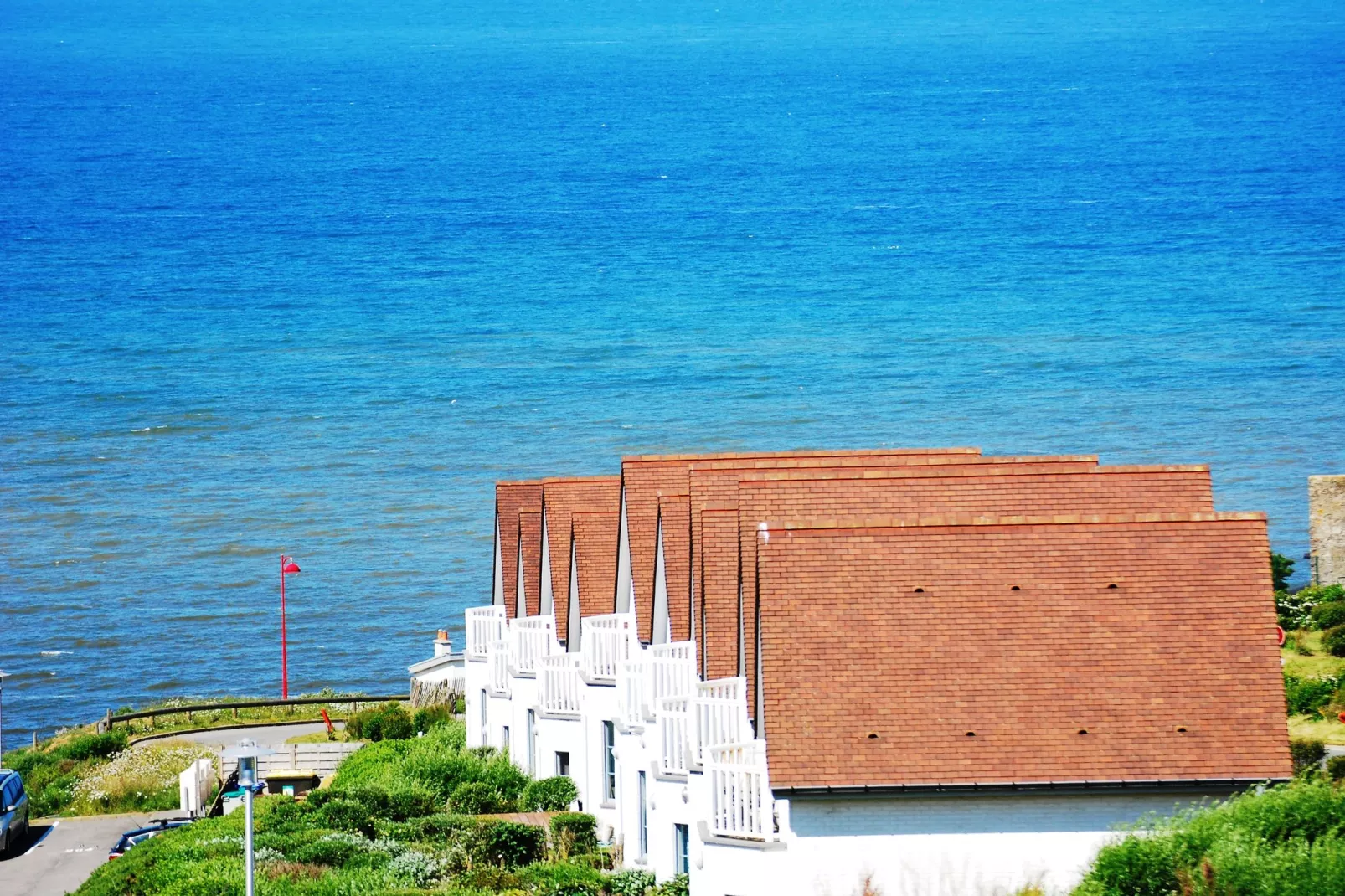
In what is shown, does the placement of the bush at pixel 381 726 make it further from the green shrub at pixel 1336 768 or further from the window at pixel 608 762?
the green shrub at pixel 1336 768

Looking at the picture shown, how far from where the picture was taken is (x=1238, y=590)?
77.9 feet

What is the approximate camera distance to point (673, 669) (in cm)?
2869

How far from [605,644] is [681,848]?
7145 mm

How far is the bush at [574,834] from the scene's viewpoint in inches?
1261

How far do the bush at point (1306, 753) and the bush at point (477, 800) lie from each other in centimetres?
1378

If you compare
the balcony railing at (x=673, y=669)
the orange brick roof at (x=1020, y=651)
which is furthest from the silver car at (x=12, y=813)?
the orange brick roof at (x=1020, y=651)

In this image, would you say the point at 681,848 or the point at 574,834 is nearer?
the point at 681,848

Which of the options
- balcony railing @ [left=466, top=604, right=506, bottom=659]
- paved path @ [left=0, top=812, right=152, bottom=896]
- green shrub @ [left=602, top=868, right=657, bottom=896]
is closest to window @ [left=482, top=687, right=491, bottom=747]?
balcony railing @ [left=466, top=604, right=506, bottom=659]

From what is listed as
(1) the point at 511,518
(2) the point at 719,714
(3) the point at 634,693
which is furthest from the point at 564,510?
(2) the point at 719,714

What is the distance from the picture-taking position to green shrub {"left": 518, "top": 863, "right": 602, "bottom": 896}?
1086 inches

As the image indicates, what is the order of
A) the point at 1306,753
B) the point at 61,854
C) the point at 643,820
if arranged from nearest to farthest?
the point at 1306,753 → the point at 643,820 → the point at 61,854

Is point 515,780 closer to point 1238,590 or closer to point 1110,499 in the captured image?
point 1110,499

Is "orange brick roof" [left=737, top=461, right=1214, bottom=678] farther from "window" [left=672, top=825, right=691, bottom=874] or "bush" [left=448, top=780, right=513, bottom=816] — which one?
"bush" [left=448, top=780, right=513, bottom=816]

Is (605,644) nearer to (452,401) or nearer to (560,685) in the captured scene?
(560,685)
